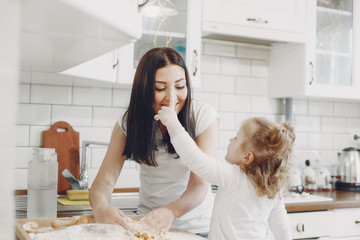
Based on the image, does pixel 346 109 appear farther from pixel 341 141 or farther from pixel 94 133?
pixel 94 133

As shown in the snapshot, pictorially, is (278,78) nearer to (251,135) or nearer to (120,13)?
(251,135)

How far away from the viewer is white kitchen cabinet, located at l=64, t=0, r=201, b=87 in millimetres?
2178

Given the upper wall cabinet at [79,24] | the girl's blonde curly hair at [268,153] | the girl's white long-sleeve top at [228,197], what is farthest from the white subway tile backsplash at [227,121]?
the upper wall cabinet at [79,24]

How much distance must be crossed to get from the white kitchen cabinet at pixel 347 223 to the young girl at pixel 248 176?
3.54 ft

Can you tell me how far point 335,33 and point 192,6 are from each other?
3.66 feet

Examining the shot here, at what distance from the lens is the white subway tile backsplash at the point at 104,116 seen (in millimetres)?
2463

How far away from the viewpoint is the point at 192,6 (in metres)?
2.32

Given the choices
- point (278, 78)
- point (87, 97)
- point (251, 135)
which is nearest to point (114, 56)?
point (87, 97)

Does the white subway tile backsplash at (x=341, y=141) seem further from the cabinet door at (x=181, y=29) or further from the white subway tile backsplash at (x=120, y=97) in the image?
the white subway tile backsplash at (x=120, y=97)

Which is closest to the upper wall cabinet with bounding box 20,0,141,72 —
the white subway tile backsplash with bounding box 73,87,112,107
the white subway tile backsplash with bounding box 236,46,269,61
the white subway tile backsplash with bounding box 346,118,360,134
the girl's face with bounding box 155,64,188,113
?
the girl's face with bounding box 155,64,188,113

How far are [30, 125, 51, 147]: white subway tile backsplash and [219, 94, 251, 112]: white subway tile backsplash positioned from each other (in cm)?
118

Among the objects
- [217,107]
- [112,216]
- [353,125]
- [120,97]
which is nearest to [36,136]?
[120,97]

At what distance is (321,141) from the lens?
3137 millimetres

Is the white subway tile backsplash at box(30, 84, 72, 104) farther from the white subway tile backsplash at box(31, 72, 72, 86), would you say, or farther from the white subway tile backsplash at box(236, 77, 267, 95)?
the white subway tile backsplash at box(236, 77, 267, 95)
